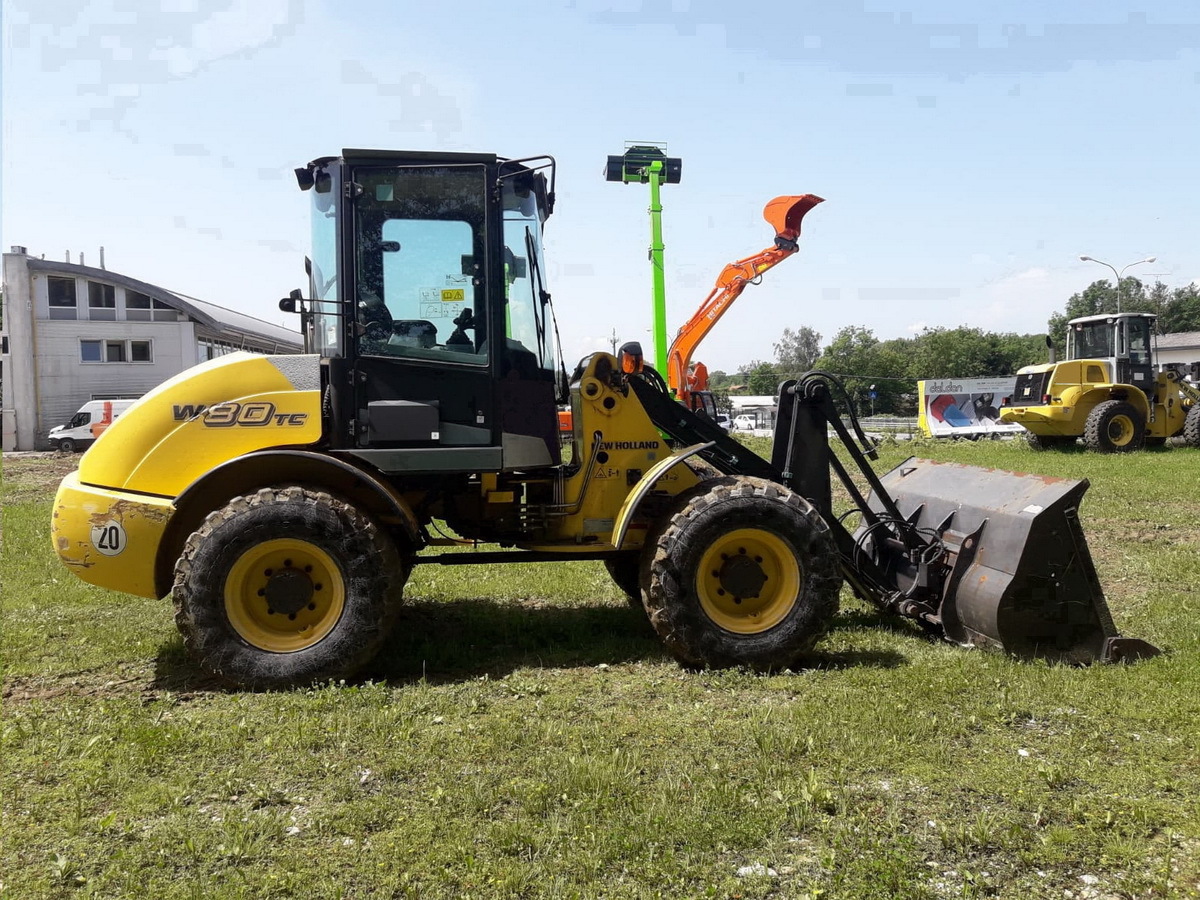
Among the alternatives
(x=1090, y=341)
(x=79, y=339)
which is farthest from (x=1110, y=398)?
(x=79, y=339)

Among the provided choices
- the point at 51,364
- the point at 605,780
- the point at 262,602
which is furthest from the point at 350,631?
the point at 51,364

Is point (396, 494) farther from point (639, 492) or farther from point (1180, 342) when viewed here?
point (1180, 342)

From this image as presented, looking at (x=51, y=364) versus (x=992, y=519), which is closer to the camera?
(x=992, y=519)

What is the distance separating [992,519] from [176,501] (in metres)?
4.92

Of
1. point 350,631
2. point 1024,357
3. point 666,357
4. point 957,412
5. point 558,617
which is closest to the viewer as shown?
point 350,631

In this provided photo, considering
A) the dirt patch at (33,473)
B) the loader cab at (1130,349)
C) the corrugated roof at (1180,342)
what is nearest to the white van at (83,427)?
the dirt patch at (33,473)

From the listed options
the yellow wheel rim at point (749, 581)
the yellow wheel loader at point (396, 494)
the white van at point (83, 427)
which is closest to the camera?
the yellow wheel loader at point (396, 494)

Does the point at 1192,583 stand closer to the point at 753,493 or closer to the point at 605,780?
the point at 753,493

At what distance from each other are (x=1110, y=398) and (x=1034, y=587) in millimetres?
16950

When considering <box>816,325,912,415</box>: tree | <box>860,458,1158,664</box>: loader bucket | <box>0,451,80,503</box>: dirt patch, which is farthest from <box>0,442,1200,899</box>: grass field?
<box>816,325,912,415</box>: tree

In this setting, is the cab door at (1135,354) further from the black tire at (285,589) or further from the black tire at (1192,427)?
the black tire at (285,589)

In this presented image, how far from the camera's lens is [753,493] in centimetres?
559

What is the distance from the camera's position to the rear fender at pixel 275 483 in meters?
5.27

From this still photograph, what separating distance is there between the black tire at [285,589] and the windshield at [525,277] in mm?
1542
